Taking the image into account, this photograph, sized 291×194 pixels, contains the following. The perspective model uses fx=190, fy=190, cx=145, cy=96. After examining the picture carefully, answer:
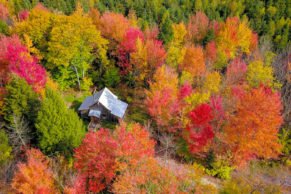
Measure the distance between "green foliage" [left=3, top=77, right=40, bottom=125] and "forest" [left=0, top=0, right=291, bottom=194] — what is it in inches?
4.7

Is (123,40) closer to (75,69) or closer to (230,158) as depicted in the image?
(75,69)

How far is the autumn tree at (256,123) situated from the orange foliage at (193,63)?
1329cm

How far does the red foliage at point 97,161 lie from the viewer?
16.9 meters

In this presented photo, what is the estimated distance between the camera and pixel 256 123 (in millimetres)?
21203

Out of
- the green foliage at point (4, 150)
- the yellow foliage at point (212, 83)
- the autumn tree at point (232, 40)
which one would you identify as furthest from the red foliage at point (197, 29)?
the green foliage at point (4, 150)

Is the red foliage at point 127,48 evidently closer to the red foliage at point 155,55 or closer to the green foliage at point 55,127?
the red foliage at point 155,55

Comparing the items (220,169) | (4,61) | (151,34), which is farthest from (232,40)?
(4,61)

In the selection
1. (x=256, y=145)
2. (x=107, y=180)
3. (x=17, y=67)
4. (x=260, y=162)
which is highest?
(x=17, y=67)

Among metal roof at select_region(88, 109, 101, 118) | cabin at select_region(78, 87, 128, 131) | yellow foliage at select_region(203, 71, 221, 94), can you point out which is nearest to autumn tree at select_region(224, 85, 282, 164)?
yellow foliage at select_region(203, 71, 221, 94)

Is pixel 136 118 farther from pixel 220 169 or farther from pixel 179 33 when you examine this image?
pixel 179 33

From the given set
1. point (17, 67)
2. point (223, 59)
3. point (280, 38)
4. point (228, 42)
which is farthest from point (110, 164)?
point (280, 38)

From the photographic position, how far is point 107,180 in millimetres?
17141

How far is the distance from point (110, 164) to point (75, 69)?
22.2 meters

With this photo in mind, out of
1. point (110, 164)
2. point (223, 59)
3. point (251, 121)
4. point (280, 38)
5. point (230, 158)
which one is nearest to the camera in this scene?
point (110, 164)
